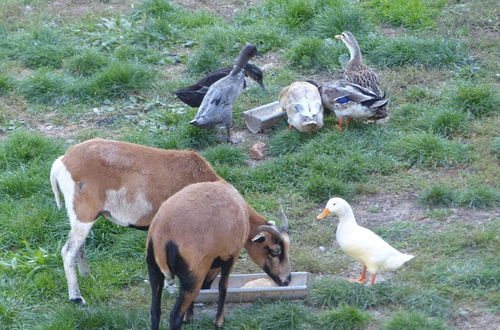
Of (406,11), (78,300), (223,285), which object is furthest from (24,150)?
(406,11)

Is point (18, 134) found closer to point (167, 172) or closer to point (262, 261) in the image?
point (167, 172)

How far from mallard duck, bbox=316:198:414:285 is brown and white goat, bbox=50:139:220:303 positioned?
105 centimetres

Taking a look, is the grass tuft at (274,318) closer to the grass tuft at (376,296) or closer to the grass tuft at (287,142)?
the grass tuft at (376,296)

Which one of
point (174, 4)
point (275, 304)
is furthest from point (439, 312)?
point (174, 4)

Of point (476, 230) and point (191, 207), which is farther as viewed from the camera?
point (476, 230)

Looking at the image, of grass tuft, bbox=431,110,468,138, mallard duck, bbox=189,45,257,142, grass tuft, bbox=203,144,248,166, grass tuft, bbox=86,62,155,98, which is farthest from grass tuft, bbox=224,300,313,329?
grass tuft, bbox=86,62,155,98

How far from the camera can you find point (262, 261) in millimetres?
6676

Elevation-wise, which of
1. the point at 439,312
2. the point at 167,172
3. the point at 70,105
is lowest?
the point at 70,105

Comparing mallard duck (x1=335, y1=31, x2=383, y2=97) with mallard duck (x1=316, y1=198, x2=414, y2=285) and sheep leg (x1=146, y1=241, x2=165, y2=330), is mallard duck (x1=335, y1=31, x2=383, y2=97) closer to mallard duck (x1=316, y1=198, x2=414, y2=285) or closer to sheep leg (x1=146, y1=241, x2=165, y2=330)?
mallard duck (x1=316, y1=198, x2=414, y2=285)

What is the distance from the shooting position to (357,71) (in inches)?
384

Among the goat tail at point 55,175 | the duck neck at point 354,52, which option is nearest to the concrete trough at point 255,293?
the goat tail at point 55,175

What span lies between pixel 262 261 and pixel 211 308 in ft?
1.76

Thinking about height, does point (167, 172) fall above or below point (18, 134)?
above

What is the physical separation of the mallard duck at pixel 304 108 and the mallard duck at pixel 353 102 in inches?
6.5
